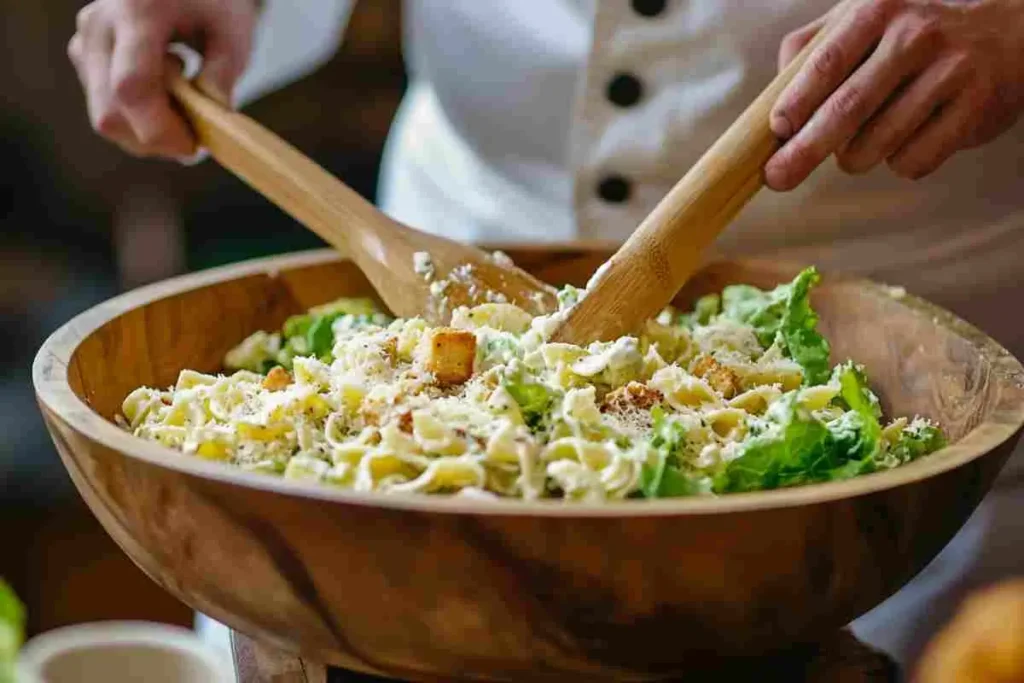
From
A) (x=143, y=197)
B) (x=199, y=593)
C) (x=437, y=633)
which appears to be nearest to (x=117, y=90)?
(x=199, y=593)

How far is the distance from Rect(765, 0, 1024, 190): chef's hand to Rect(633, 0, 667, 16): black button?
0.96 feet

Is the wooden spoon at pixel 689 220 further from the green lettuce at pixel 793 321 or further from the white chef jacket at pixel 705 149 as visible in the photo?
the white chef jacket at pixel 705 149

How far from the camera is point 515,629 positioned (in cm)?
78

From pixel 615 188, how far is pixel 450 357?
0.55 m

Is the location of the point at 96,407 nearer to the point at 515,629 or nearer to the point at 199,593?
the point at 199,593

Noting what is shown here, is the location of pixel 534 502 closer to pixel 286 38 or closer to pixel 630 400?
pixel 630 400

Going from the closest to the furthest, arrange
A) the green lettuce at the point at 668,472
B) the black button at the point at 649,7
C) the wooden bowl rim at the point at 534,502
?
1. the wooden bowl rim at the point at 534,502
2. the green lettuce at the point at 668,472
3. the black button at the point at 649,7

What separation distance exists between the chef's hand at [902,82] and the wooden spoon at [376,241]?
0.26 metres

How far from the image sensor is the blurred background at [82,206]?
2814 millimetres

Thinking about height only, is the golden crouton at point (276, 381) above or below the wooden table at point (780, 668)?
above

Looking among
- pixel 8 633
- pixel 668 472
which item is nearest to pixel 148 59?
pixel 668 472

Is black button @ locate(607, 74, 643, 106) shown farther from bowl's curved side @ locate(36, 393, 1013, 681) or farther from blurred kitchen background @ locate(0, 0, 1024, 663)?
blurred kitchen background @ locate(0, 0, 1024, 663)

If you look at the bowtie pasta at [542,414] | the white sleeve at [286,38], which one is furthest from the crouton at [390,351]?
the white sleeve at [286,38]

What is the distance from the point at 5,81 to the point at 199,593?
261cm
